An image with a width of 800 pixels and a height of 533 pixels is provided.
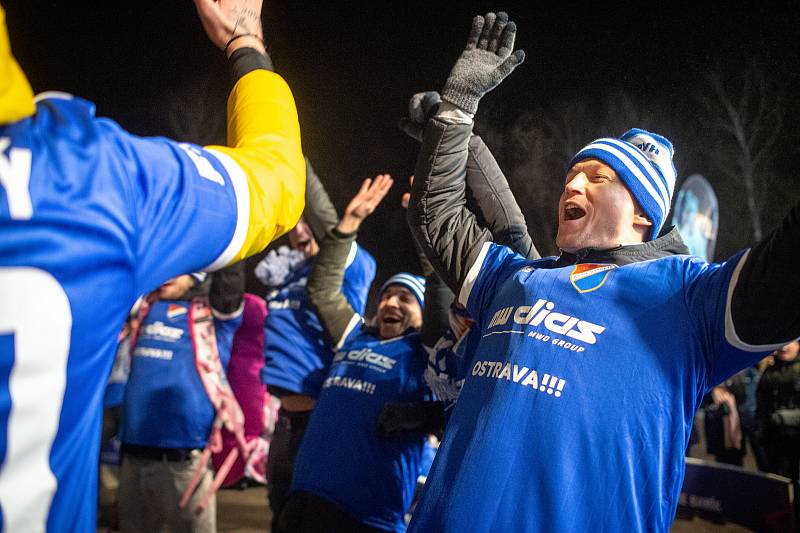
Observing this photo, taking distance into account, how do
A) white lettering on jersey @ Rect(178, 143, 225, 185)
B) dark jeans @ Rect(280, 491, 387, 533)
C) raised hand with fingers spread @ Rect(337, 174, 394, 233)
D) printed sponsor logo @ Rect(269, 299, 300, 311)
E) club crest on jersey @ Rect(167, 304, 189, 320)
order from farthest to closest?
club crest on jersey @ Rect(167, 304, 189, 320), printed sponsor logo @ Rect(269, 299, 300, 311), raised hand with fingers spread @ Rect(337, 174, 394, 233), dark jeans @ Rect(280, 491, 387, 533), white lettering on jersey @ Rect(178, 143, 225, 185)

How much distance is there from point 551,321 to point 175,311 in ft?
9.26

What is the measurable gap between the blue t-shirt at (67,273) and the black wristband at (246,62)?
39 centimetres

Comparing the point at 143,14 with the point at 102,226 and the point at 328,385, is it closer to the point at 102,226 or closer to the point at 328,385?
the point at 328,385

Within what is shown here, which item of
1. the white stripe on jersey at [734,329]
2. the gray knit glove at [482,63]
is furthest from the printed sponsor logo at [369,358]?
the white stripe on jersey at [734,329]

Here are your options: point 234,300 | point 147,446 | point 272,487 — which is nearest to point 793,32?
point 234,300

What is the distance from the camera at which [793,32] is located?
575 centimetres

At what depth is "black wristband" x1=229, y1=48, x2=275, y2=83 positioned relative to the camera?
1.17 m

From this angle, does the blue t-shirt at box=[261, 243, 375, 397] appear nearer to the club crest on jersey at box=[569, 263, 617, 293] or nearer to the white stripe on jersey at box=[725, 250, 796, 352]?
the club crest on jersey at box=[569, 263, 617, 293]

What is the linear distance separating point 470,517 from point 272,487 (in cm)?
247

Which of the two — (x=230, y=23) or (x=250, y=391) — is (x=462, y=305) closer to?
(x=230, y=23)

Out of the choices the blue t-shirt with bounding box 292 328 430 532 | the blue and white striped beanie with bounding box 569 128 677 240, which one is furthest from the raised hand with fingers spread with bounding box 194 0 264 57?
the blue t-shirt with bounding box 292 328 430 532

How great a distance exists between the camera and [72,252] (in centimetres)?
69

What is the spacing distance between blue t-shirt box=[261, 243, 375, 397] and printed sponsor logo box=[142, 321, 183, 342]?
0.53 metres

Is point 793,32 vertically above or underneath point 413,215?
above
